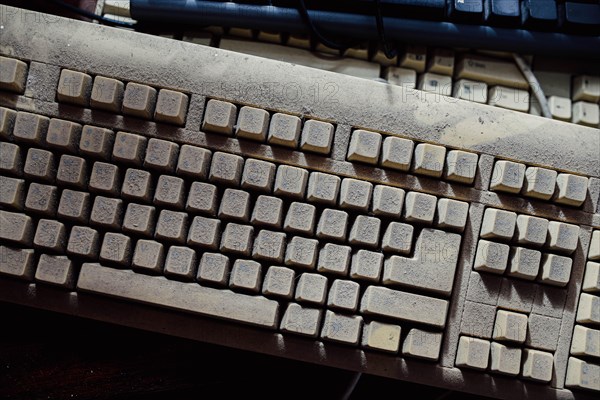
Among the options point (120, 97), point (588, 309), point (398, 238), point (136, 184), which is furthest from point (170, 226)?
point (588, 309)

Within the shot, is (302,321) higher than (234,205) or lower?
lower

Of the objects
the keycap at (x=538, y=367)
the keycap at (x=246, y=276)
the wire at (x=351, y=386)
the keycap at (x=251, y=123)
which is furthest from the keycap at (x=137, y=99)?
the keycap at (x=538, y=367)

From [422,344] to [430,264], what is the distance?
0.31 feet

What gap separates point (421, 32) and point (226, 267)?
0.39 m

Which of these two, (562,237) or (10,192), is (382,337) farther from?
Result: (10,192)

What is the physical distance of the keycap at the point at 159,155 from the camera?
0.76 metres

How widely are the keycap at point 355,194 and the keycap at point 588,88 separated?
13.1 inches

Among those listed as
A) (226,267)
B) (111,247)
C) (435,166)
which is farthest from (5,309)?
(435,166)

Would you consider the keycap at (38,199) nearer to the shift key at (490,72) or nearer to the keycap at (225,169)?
the keycap at (225,169)

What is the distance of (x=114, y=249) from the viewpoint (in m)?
0.75

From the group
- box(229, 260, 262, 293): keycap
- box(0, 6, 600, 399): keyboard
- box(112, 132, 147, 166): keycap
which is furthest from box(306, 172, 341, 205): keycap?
box(112, 132, 147, 166): keycap

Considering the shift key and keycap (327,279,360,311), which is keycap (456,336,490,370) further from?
the shift key

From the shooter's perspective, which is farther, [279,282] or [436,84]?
[436,84]

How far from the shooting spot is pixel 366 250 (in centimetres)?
77
